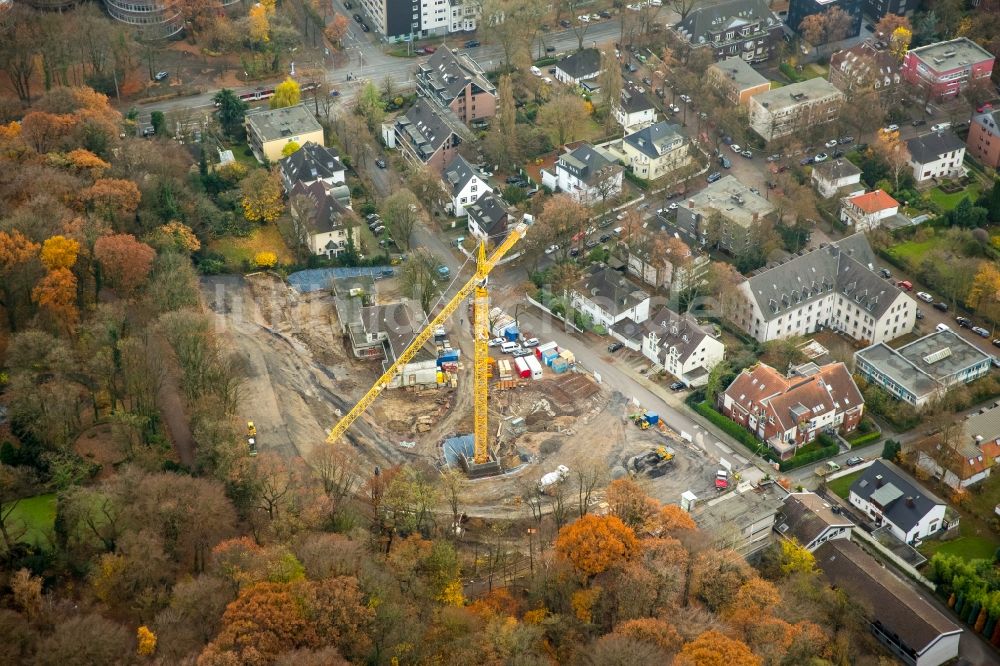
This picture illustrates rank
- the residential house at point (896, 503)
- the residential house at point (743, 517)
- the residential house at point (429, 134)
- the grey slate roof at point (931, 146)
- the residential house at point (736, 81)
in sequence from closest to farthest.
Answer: the residential house at point (743, 517) → the residential house at point (896, 503) → the grey slate roof at point (931, 146) → the residential house at point (429, 134) → the residential house at point (736, 81)

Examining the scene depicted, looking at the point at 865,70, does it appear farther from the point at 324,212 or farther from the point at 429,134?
the point at 324,212

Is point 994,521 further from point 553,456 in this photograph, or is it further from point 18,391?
point 18,391

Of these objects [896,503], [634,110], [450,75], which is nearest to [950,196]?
[634,110]

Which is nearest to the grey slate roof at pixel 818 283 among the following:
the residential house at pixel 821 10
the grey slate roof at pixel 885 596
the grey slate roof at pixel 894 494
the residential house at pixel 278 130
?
the grey slate roof at pixel 894 494

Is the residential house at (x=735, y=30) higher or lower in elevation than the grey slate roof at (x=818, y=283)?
higher

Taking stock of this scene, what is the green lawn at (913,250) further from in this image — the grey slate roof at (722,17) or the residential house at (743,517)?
the grey slate roof at (722,17)

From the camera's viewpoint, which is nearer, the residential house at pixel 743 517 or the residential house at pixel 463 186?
the residential house at pixel 743 517

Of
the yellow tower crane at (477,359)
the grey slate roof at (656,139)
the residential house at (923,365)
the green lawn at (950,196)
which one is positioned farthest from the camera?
the grey slate roof at (656,139)
